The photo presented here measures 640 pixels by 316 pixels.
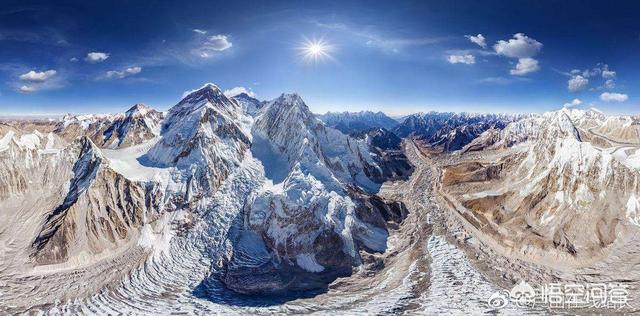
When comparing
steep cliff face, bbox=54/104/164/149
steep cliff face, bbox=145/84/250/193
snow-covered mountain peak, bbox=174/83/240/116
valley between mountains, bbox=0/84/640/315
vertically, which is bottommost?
valley between mountains, bbox=0/84/640/315

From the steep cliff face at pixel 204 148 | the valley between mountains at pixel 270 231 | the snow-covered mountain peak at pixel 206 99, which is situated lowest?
the valley between mountains at pixel 270 231

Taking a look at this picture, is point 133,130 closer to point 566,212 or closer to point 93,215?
point 93,215

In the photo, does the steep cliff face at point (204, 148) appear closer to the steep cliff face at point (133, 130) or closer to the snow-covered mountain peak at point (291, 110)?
the steep cliff face at point (133, 130)

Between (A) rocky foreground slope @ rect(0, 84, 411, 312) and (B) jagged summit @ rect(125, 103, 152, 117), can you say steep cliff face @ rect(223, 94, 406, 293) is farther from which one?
(B) jagged summit @ rect(125, 103, 152, 117)

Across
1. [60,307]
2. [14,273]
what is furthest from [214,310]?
[14,273]

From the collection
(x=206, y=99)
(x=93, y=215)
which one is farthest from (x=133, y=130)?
(x=93, y=215)

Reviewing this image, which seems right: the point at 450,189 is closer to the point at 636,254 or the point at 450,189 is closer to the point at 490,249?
the point at 490,249

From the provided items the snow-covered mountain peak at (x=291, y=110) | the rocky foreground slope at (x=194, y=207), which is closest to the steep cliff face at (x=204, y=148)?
the rocky foreground slope at (x=194, y=207)

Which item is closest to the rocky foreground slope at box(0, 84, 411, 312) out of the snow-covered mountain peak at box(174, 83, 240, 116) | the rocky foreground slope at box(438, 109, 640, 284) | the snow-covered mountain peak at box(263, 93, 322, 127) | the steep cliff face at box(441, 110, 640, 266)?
the snow-covered mountain peak at box(263, 93, 322, 127)
